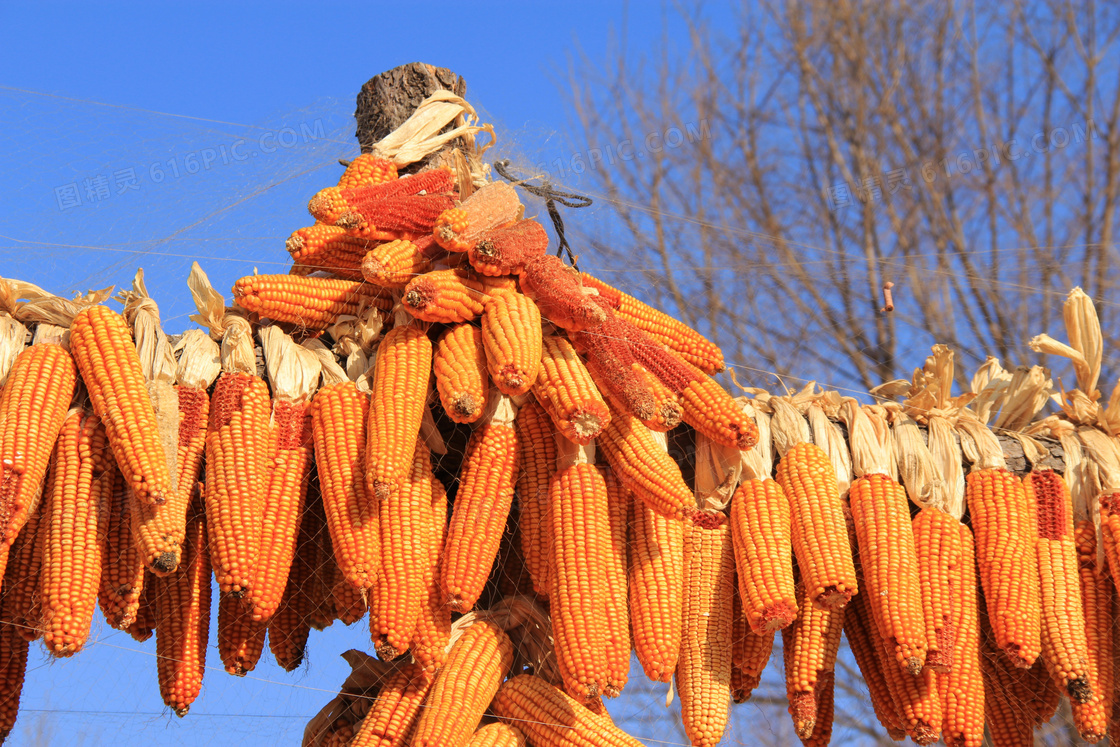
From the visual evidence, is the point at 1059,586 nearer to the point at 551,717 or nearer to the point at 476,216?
the point at 551,717

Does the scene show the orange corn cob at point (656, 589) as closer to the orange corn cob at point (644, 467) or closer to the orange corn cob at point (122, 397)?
the orange corn cob at point (644, 467)

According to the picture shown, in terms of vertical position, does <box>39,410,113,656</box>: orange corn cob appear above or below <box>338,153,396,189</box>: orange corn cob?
below

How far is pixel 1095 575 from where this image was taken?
14.5ft

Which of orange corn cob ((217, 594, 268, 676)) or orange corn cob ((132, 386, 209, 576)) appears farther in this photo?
orange corn cob ((217, 594, 268, 676))

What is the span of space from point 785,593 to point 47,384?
274 centimetres

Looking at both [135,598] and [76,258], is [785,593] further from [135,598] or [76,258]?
[76,258]

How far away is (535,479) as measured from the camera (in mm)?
3748

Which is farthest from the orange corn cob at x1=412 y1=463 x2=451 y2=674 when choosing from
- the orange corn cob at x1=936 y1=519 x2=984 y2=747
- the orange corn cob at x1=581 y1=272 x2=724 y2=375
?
the orange corn cob at x1=936 y1=519 x2=984 y2=747

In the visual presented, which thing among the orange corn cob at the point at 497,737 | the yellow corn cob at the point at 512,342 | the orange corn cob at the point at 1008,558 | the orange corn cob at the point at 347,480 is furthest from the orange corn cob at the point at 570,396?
the orange corn cob at the point at 1008,558

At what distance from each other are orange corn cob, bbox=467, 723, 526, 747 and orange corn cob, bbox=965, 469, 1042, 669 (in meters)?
2.03

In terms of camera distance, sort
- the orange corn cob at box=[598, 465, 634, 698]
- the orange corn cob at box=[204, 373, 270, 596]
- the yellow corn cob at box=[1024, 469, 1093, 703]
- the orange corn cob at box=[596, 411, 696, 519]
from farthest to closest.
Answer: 1. the yellow corn cob at box=[1024, 469, 1093, 703]
2. the orange corn cob at box=[596, 411, 696, 519]
3. the orange corn cob at box=[598, 465, 634, 698]
4. the orange corn cob at box=[204, 373, 270, 596]

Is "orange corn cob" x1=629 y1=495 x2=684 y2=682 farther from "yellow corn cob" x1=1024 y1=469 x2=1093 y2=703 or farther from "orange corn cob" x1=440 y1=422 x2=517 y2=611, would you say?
"yellow corn cob" x1=1024 y1=469 x2=1093 y2=703

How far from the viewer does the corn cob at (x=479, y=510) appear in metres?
3.34

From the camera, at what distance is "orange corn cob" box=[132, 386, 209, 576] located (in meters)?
3.07
